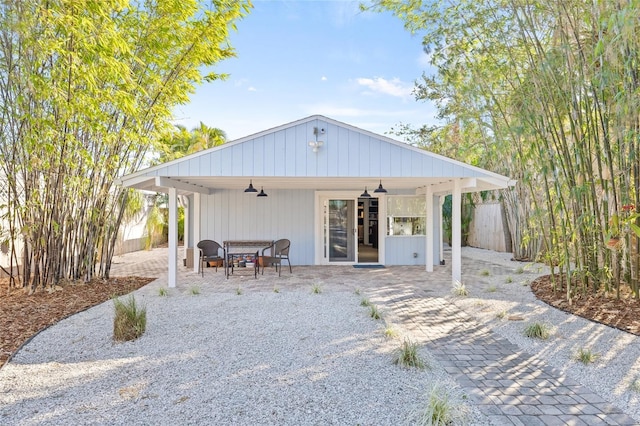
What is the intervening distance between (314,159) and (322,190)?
11.4 ft

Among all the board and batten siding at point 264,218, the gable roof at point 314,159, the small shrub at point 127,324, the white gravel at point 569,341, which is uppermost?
the gable roof at point 314,159

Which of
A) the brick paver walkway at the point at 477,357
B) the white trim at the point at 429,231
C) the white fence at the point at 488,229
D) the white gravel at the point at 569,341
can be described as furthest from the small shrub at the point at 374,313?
the white fence at the point at 488,229

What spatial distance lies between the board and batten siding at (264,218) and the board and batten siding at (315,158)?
348cm

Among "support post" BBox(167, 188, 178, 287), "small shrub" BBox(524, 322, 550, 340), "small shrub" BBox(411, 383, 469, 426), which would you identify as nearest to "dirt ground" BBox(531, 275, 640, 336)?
"small shrub" BBox(524, 322, 550, 340)

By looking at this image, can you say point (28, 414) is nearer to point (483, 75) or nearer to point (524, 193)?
point (483, 75)

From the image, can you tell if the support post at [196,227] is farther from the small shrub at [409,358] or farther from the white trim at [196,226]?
the small shrub at [409,358]

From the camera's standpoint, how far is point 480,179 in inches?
271

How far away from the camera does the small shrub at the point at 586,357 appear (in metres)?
3.43

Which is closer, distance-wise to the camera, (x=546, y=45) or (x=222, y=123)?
(x=546, y=45)

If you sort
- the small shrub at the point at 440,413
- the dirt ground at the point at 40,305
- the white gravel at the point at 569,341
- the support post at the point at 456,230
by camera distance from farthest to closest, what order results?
the support post at the point at 456,230 < the dirt ground at the point at 40,305 < the white gravel at the point at 569,341 < the small shrub at the point at 440,413

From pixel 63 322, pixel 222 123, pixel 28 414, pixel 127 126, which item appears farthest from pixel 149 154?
pixel 222 123

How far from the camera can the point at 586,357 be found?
3.45 metres

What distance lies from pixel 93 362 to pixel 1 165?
3848 millimetres

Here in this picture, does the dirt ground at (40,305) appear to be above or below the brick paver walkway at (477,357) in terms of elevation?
above
